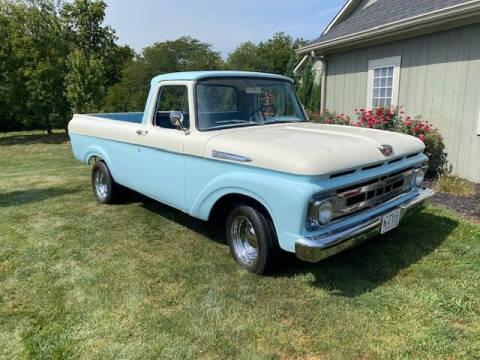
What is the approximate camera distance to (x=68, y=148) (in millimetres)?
14523

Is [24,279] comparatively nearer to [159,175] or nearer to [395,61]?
[159,175]

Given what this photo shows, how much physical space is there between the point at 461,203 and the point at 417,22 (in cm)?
354

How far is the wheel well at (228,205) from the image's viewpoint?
3.36m

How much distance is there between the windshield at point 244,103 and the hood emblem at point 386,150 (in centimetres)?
139

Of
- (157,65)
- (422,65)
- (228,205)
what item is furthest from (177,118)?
(157,65)

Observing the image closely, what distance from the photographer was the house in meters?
6.59

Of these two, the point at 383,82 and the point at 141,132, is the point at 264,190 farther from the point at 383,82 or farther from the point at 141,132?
the point at 383,82

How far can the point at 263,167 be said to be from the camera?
3107 millimetres

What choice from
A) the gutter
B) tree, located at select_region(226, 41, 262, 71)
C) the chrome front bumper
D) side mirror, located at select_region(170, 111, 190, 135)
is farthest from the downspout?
tree, located at select_region(226, 41, 262, 71)

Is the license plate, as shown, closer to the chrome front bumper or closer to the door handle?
the chrome front bumper

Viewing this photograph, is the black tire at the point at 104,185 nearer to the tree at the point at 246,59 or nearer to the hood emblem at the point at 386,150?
the hood emblem at the point at 386,150

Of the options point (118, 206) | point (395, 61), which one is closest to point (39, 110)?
point (118, 206)

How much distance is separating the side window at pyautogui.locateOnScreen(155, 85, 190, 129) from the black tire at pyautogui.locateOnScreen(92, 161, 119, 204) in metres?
1.61

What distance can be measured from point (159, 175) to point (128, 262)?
1.05 metres
